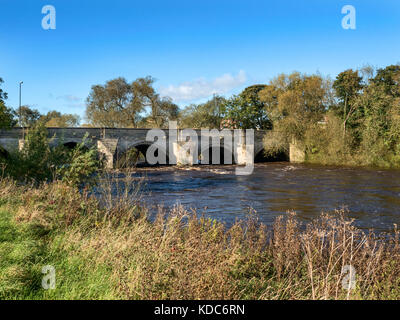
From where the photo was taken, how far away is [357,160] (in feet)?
118

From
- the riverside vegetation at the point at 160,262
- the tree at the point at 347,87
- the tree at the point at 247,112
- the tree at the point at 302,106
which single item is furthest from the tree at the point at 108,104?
the riverside vegetation at the point at 160,262

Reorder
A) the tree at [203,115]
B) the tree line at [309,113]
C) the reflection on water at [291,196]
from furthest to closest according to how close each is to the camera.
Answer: the tree at [203,115] → the tree line at [309,113] → the reflection on water at [291,196]

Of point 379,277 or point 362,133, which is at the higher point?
point 362,133

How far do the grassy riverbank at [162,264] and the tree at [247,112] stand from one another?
4602 cm

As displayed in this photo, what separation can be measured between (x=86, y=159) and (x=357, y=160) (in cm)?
3158

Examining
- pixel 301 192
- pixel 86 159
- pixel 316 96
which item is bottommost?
pixel 301 192

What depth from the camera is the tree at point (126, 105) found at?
57.1 m

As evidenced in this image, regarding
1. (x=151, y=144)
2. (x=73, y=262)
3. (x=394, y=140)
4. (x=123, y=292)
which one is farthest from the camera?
(x=151, y=144)

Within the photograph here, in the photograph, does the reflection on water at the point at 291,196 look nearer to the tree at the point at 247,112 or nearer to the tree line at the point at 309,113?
the tree line at the point at 309,113

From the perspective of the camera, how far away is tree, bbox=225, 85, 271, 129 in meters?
54.1

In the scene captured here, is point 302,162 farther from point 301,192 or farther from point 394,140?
point 301,192

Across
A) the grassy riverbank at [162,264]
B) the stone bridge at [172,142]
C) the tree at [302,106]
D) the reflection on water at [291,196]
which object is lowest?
the reflection on water at [291,196]

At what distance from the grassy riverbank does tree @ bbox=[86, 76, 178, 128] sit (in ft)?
162
